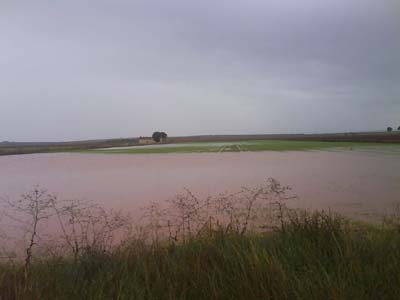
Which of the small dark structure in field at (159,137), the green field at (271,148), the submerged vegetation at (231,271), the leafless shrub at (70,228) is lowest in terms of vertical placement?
the leafless shrub at (70,228)

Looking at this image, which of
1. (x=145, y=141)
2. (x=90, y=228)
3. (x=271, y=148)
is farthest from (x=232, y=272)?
(x=145, y=141)

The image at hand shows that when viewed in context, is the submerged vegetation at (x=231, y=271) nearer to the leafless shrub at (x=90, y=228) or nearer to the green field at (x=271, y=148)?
the leafless shrub at (x=90, y=228)

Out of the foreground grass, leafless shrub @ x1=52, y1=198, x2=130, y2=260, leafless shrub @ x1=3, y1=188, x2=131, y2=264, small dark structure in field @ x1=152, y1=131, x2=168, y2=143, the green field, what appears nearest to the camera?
the foreground grass

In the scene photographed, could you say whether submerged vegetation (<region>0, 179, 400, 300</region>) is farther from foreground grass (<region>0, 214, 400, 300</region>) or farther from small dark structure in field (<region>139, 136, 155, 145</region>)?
small dark structure in field (<region>139, 136, 155, 145</region>)

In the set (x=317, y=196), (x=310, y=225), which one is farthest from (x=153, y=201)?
(x=310, y=225)

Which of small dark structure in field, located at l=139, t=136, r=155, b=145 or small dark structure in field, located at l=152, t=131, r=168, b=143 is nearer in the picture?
small dark structure in field, located at l=139, t=136, r=155, b=145

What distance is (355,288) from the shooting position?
2270mm

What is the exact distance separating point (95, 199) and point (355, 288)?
7.64 m

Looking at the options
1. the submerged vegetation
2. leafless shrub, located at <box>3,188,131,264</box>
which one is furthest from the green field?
the submerged vegetation

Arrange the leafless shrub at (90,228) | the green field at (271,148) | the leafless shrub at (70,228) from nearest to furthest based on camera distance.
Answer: the leafless shrub at (90,228)
the leafless shrub at (70,228)
the green field at (271,148)

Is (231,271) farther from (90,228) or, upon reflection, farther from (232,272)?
(90,228)

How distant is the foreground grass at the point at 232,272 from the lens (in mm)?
2277

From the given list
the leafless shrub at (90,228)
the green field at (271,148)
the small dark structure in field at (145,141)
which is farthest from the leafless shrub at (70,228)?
the small dark structure in field at (145,141)

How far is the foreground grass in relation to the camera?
7.47ft
